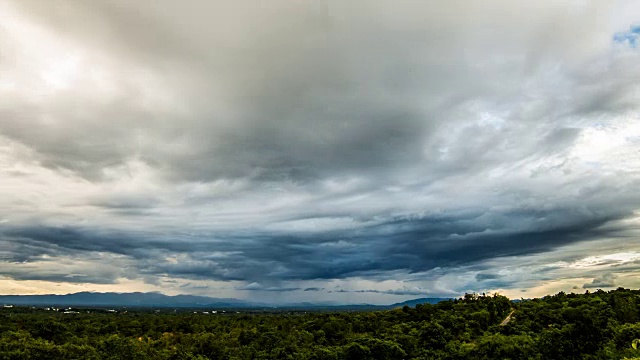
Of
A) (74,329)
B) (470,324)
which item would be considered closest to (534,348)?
(470,324)

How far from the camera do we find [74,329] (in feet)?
352

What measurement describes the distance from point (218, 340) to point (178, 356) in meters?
16.8

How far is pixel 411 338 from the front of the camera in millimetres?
63906

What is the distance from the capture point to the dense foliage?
4859cm

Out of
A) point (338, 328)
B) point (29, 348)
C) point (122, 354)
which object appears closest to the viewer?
point (29, 348)

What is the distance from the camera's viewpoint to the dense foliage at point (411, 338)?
4859cm

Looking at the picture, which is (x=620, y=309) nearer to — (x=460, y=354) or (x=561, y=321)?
(x=561, y=321)

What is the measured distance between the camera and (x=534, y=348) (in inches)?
1898

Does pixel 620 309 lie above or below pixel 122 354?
above

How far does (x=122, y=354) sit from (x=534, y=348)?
193 feet

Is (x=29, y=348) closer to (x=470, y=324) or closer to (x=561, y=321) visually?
(x=470, y=324)

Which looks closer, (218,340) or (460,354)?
(460,354)

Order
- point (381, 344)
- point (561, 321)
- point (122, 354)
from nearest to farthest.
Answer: point (381, 344) < point (122, 354) < point (561, 321)

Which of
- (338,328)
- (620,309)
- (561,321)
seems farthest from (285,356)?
(620,309)
